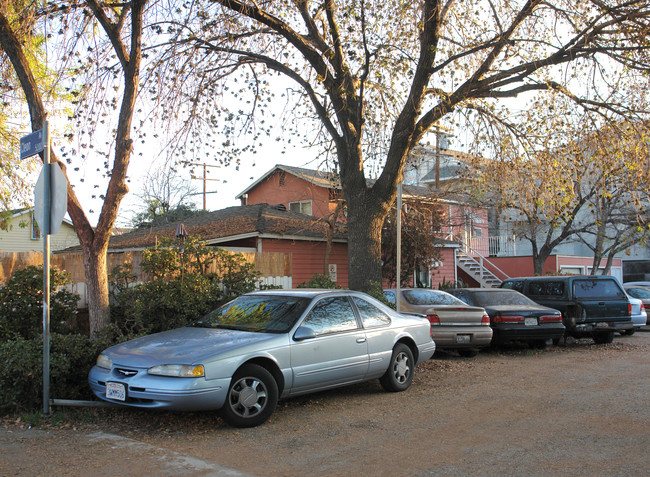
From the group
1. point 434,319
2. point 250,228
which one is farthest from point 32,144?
point 250,228

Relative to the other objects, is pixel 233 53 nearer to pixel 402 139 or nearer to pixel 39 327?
pixel 402 139

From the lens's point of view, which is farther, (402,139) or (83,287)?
(402,139)

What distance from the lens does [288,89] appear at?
13.8m

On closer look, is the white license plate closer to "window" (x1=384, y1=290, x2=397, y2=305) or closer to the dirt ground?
the dirt ground

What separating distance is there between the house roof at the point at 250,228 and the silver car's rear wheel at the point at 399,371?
9.65m

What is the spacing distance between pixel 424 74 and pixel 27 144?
25.0ft

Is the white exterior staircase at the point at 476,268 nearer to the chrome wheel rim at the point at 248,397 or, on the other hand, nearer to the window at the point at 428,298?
the window at the point at 428,298

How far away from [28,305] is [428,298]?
7.43m

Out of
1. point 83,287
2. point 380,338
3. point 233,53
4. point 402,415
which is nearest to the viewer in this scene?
point 402,415

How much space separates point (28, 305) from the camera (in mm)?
8891

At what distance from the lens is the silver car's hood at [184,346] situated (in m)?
6.31

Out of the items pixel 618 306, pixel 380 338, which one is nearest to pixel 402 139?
pixel 380 338

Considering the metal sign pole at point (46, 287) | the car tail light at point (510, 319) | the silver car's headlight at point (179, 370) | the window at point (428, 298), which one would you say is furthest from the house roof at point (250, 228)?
the silver car's headlight at point (179, 370)

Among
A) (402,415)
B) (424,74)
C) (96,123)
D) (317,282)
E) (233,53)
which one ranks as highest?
(233,53)
